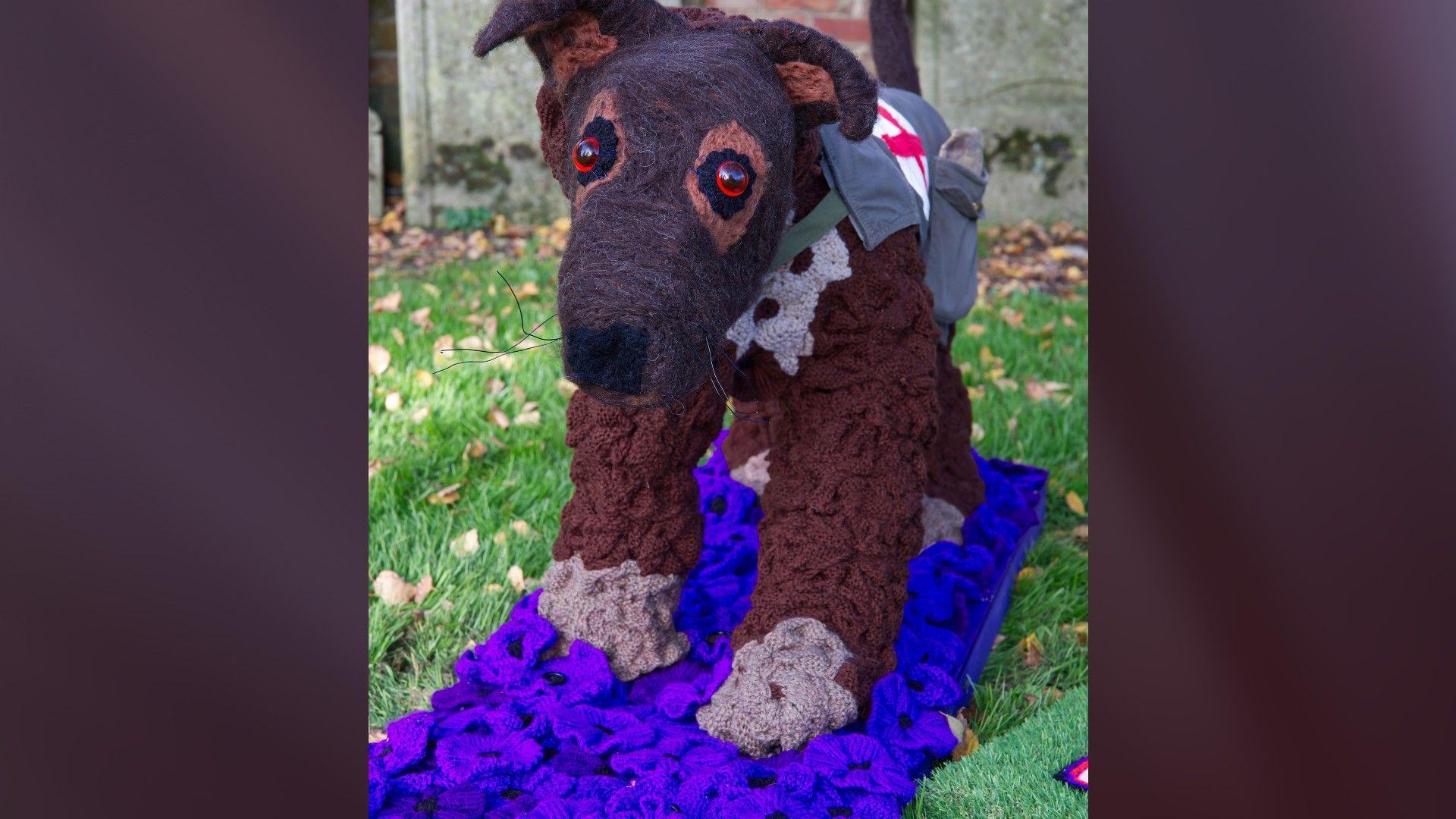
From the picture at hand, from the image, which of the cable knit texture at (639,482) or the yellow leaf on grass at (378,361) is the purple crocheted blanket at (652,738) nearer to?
the cable knit texture at (639,482)

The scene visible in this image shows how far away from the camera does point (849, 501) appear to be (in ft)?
6.05

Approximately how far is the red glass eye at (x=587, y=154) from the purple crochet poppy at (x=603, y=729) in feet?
2.53

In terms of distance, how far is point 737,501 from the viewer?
2637 millimetres

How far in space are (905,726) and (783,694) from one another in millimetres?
182

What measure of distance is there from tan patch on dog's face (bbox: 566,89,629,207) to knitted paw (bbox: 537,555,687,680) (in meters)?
0.67

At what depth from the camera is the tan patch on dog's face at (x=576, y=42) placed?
1.61 m

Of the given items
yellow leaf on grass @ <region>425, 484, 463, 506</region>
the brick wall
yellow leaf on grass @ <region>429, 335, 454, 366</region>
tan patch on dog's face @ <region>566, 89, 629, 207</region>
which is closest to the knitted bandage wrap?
tan patch on dog's face @ <region>566, 89, 629, 207</region>
